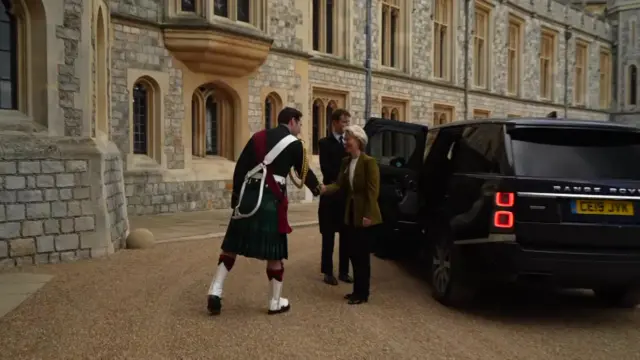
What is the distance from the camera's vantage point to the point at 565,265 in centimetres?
525

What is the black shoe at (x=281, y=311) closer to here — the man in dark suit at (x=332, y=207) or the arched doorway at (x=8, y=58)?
the man in dark suit at (x=332, y=207)

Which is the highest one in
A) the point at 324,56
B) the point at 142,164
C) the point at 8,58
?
the point at 324,56

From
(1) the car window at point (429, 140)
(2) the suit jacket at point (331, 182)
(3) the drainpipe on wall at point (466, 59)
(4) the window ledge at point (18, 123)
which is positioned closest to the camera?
(2) the suit jacket at point (331, 182)

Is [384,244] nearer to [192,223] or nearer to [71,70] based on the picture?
[71,70]

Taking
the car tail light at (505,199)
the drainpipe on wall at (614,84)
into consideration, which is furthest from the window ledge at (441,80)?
the drainpipe on wall at (614,84)

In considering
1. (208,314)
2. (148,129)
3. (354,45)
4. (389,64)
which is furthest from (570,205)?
(389,64)

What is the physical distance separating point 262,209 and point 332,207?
5.55 feet

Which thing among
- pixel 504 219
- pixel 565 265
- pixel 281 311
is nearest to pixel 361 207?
pixel 281 311

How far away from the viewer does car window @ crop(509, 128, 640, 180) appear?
18.0ft

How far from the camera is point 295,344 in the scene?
15.6ft

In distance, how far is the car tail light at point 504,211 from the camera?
5.29m

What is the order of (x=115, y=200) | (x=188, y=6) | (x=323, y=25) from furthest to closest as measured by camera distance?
(x=323, y=25) < (x=188, y=6) < (x=115, y=200)

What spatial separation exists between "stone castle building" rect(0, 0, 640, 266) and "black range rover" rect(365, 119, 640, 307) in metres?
4.78

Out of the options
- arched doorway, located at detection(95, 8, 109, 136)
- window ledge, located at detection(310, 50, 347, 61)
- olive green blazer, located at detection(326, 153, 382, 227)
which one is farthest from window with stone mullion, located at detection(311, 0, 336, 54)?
olive green blazer, located at detection(326, 153, 382, 227)
